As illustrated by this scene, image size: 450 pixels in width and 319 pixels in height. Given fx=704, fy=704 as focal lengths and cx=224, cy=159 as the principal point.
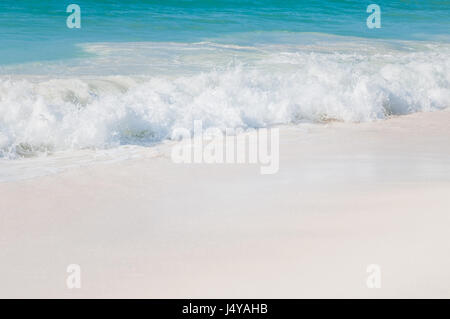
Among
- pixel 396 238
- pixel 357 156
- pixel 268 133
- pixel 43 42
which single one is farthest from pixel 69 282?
pixel 43 42

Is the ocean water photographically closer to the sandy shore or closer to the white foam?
the white foam

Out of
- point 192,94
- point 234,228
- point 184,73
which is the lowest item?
point 234,228

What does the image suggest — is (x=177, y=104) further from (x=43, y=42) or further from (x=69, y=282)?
(x=43, y=42)

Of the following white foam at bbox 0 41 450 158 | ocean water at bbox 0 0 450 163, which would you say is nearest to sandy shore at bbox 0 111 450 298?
white foam at bbox 0 41 450 158

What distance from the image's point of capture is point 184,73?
34.5ft

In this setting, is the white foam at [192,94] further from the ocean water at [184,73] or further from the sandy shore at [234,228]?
the sandy shore at [234,228]

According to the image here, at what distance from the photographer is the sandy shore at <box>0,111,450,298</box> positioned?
3.69m

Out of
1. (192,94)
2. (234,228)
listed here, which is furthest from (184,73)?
(234,228)

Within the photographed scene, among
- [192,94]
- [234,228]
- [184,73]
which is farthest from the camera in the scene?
[184,73]

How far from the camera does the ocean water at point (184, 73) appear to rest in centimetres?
741

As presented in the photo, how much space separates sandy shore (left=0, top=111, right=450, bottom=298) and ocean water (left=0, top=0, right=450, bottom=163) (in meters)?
1.31

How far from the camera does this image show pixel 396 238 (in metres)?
4.27

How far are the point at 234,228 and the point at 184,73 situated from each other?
245 inches

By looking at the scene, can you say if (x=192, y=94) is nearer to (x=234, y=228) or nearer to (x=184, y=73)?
(x=184, y=73)
